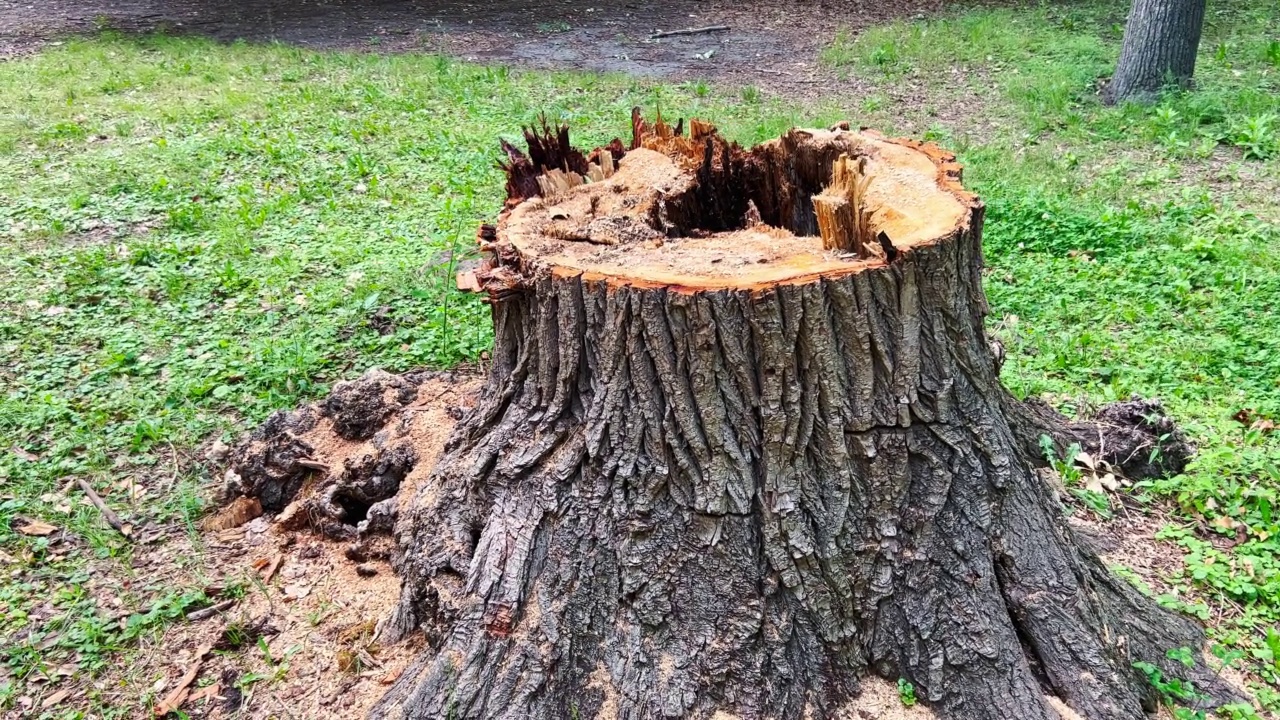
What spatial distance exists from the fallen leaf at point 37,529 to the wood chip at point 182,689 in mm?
1074

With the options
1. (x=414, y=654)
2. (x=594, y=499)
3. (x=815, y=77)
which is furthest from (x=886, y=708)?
(x=815, y=77)

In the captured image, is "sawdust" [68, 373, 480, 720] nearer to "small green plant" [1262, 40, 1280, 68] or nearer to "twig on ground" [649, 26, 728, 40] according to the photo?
"small green plant" [1262, 40, 1280, 68]

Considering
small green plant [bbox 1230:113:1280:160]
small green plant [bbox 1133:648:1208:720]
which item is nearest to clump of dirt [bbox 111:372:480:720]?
small green plant [bbox 1133:648:1208:720]

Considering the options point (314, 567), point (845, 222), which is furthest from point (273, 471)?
point (845, 222)

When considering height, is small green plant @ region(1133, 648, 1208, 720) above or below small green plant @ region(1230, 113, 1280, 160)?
below

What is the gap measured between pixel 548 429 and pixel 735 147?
4.67 ft

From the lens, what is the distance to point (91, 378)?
4.12m

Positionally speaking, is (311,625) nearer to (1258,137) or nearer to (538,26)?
(1258,137)

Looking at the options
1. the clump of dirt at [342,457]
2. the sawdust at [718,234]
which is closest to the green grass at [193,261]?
the clump of dirt at [342,457]

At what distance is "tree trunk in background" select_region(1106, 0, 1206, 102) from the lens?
7.45 metres

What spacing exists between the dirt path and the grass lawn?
122 cm

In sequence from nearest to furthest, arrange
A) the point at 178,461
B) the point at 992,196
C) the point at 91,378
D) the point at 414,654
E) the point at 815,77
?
the point at 414,654 → the point at 178,461 → the point at 91,378 → the point at 992,196 → the point at 815,77

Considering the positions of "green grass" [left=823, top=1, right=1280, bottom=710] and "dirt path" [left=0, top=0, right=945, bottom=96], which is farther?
"dirt path" [left=0, top=0, right=945, bottom=96]

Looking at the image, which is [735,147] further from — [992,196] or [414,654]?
[992,196]
